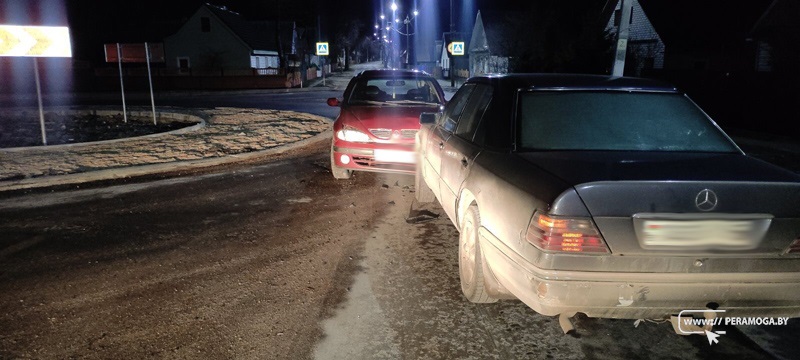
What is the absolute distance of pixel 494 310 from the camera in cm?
394

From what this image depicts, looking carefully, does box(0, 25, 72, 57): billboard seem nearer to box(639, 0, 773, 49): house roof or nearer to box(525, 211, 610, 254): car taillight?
box(525, 211, 610, 254): car taillight

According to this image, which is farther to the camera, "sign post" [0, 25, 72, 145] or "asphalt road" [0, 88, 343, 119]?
"asphalt road" [0, 88, 343, 119]

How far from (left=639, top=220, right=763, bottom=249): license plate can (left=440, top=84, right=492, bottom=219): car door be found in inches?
58.3

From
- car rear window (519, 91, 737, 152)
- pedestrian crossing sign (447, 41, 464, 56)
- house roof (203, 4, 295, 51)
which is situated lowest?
car rear window (519, 91, 737, 152)

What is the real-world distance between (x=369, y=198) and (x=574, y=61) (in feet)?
74.4

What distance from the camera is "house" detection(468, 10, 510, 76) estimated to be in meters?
41.2

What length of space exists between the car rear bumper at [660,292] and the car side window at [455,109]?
240 centimetres

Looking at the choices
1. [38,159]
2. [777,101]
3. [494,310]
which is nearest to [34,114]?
[38,159]

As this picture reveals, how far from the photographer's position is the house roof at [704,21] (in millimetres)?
29453

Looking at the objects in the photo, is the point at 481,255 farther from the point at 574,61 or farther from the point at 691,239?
the point at 574,61

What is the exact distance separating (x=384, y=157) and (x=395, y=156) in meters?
0.15

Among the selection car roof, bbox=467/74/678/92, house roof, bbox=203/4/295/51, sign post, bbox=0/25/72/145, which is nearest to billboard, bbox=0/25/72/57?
sign post, bbox=0/25/72/145

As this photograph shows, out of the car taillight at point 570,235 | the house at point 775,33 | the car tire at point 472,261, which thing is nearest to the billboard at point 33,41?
the car tire at point 472,261

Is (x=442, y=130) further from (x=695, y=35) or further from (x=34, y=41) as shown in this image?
(x=695, y=35)
